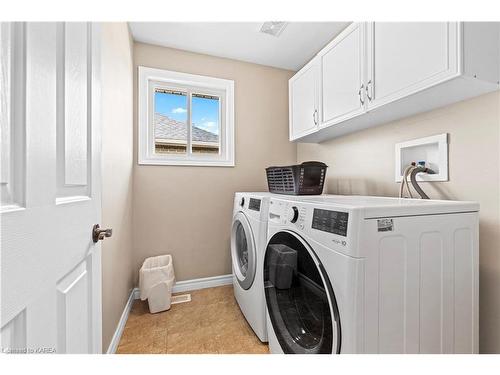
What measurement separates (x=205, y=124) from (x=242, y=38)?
903mm

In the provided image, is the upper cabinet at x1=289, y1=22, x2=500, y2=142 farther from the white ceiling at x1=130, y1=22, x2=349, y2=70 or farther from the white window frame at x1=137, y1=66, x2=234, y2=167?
the white window frame at x1=137, y1=66, x2=234, y2=167

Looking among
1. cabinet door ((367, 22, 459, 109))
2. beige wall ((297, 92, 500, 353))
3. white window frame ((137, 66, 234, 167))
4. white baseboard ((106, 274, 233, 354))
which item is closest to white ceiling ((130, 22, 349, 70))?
white window frame ((137, 66, 234, 167))

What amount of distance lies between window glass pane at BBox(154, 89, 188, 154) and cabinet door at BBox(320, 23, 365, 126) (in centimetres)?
144

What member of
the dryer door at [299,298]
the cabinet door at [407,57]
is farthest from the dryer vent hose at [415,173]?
the dryer door at [299,298]

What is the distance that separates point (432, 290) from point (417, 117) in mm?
1075

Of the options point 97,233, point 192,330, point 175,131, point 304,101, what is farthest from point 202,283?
point 304,101

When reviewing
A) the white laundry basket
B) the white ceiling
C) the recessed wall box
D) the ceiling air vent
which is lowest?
the white laundry basket

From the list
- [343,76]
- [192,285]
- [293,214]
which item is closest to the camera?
[293,214]

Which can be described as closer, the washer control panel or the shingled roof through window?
the washer control panel

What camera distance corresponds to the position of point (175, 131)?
236 centimetres

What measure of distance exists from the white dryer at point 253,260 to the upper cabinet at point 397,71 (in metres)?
0.85

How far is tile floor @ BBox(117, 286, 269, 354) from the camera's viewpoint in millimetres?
1437

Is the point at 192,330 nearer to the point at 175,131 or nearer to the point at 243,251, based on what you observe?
the point at 243,251

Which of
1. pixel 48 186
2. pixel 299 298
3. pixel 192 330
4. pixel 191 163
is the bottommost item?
pixel 192 330
